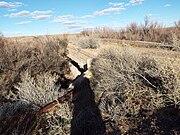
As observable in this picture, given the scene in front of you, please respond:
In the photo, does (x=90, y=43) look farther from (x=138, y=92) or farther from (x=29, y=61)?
(x=138, y=92)

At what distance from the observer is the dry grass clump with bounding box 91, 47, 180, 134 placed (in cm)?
692

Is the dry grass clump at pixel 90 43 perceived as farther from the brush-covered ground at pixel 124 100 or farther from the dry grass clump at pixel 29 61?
the brush-covered ground at pixel 124 100

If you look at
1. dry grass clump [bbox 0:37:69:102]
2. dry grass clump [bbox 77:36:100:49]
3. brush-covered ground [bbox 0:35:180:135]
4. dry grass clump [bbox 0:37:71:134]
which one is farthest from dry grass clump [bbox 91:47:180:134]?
dry grass clump [bbox 77:36:100:49]

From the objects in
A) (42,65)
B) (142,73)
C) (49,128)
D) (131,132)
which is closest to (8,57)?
(42,65)

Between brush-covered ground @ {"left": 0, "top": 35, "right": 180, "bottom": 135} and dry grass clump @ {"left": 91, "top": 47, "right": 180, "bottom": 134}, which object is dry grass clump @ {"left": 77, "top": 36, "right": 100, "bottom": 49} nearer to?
brush-covered ground @ {"left": 0, "top": 35, "right": 180, "bottom": 135}

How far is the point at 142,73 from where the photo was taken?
855 cm

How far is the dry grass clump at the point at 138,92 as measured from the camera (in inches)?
273

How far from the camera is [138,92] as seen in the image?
26.6 ft

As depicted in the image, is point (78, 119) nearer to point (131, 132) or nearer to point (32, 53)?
point (131, 132)

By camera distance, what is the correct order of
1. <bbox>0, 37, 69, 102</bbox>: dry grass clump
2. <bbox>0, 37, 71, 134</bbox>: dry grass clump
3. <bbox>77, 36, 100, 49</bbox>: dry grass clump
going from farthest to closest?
<bbox>77, 36, 100, 49</bbox>: dry grass clump < <bbox>0, 37, 69, 102</bbox>: dry grass clump < <bbox>0, 37, 71, 134</bbox>: dry grass clump

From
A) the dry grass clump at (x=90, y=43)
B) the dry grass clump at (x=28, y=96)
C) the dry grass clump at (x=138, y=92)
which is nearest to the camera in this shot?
the dry grass clump at (x=138, y=92)

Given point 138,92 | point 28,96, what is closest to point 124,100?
point 138,92

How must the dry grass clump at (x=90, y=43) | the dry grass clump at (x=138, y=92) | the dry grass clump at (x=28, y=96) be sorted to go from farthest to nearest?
the dry grass clump at (x=90, y=43) < the dry grass clump at (x=28, y=96) < the dry grass clump at (x=138, y=92)

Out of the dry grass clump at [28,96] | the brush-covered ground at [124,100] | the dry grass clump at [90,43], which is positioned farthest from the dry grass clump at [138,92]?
the dry grass clump at [90,43]
